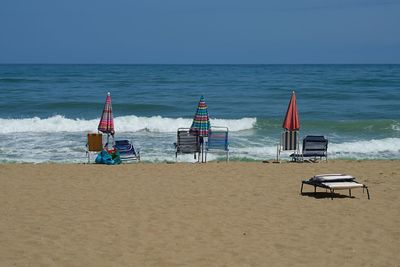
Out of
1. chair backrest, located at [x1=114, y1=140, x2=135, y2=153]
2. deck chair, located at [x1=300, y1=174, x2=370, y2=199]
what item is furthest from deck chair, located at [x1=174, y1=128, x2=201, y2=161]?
deck chair, located at [x1=300, y1=174, x2=370, y2=199]

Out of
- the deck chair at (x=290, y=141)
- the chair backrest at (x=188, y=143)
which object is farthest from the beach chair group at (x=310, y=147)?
the chair backrest at (x=188, y=143)

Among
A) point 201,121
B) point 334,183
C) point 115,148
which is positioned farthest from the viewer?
point 201,121

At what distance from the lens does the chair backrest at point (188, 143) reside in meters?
13.5

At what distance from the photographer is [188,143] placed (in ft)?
44.3

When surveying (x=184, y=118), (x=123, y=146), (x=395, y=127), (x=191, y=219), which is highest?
(x=184, y=118)

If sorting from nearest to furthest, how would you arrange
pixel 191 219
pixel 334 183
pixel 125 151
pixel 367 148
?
pixel 191 219 < pixel 334 183 < pixel 125 151 < pixel 367 148

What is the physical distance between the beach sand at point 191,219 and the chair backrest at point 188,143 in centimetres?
175

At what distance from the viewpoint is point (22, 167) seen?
12.2 metres

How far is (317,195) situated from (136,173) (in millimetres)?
3970

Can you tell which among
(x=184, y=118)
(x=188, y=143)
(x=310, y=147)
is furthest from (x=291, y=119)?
(x=184, y=118)

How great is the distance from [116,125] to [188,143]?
341 inches

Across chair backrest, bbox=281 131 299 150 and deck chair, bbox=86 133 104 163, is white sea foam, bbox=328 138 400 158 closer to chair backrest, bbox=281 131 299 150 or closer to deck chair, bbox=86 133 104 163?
chair backrest, bbox=281 131 299 150

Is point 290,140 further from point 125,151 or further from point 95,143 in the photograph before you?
point 95,143

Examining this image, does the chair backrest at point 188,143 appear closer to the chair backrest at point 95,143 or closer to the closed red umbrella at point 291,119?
the chair backrest at point 95,143
